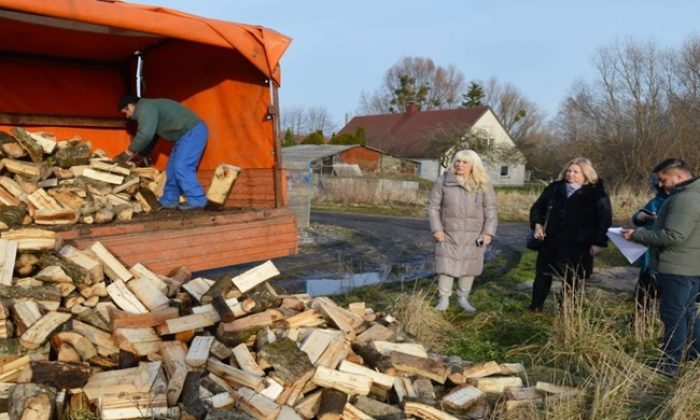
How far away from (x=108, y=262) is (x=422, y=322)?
2.64 meters

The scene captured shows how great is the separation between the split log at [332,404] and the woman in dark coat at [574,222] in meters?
2.86

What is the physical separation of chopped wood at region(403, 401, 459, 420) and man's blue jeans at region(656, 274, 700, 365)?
197 centimetres

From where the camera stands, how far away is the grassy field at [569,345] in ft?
10.5

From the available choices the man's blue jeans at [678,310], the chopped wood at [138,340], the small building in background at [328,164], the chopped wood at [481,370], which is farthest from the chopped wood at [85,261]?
the small building in background at [328,164]

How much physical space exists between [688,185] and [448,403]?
2310 mm

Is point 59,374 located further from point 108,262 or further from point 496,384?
point 496,384

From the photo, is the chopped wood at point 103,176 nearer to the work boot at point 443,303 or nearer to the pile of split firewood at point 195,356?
the pile of split firewood at point 195,356

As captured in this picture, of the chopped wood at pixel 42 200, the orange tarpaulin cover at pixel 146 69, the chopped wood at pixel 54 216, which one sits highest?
the orange tarpaulin cover at pixel 146 69

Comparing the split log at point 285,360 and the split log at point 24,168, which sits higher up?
the split log at point 24,168

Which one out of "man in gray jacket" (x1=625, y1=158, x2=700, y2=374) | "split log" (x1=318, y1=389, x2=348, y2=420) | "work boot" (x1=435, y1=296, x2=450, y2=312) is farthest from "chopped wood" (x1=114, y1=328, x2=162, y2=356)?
"man in gray jacket" (x1=625, y1=158, x2=700, y2=374)

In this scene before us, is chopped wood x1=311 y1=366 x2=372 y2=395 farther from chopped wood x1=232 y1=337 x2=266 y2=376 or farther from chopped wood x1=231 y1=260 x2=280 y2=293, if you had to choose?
chopped wood x1=231 y1=260 x2=280 y2=293

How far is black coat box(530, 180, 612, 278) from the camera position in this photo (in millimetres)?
5248

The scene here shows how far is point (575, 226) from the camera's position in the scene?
532 cm

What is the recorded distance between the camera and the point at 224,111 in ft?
16.0
